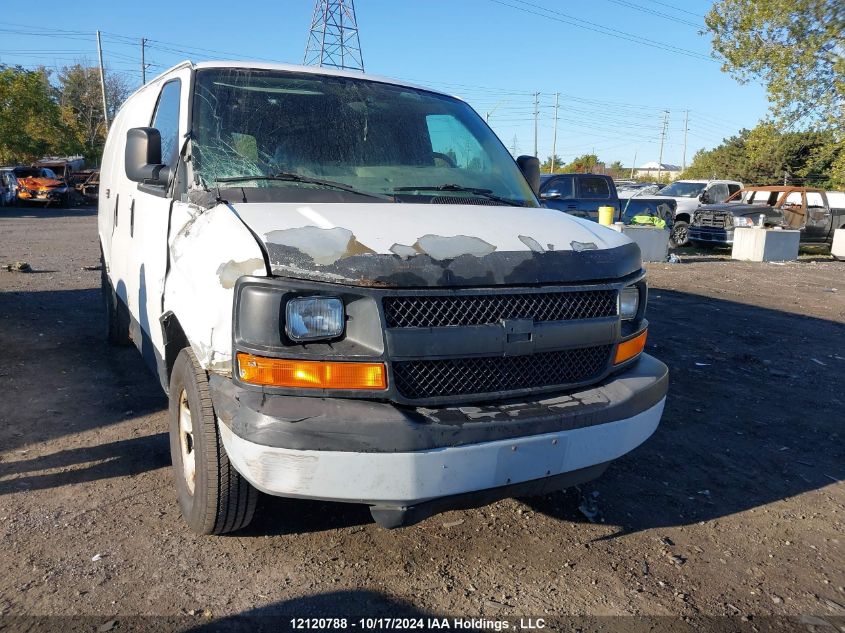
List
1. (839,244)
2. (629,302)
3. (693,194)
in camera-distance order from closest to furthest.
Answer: (629,302) < (839,244) < (693,194)

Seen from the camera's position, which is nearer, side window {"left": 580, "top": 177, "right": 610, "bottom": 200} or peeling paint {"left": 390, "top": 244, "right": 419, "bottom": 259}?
peeling paint {"left": 390, "top": 244, "right": 419, "bottom": 259}

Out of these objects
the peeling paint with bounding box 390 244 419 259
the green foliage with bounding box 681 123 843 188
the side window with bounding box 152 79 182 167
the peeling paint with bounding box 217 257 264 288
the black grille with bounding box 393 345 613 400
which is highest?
the green foliage with bounding box 681 123 843 188

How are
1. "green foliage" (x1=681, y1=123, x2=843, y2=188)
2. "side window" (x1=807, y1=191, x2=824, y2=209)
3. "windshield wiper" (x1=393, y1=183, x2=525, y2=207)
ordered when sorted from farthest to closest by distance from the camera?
"green foliage" (x1=681, y1=123, x2=843, y2=188) → "side window" (x1=807, y1=191, x2=824, y2=209) → "windshield wiper" (x1=393, y1=183, x2=525, y2=207)

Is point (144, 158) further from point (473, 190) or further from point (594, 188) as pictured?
point (594, 188)

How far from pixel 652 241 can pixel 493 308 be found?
13320 mm

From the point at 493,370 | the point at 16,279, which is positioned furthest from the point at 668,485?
the point at 16,279

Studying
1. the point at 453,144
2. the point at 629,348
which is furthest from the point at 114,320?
the point at 629,348

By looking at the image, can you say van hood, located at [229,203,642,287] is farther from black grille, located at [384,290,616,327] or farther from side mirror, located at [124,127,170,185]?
side mirror, located at [124,127,170,185]

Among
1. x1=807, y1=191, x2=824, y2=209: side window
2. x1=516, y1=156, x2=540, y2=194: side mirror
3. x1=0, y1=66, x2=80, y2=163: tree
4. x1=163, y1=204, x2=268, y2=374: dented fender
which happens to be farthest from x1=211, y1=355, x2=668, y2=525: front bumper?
x1=0, y1=66, x2=80, y2=163: tree

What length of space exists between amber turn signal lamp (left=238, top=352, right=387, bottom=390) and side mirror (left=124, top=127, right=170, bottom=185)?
147 centimetres

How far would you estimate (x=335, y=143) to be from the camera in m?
3.62

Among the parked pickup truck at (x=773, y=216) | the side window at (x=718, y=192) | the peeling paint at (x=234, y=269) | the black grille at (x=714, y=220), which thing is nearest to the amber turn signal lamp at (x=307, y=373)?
the peeling paint at (x=234, y=269)

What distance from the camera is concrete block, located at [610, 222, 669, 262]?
14.9 m

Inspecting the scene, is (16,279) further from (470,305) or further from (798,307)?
(798,307)
